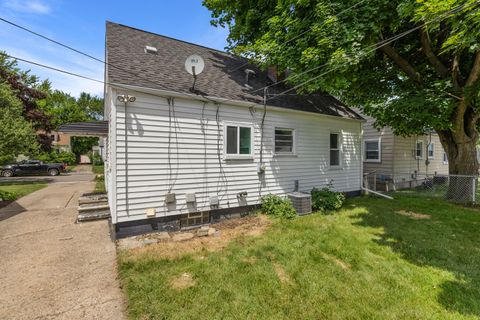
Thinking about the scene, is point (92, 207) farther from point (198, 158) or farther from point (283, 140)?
point (283, 140)

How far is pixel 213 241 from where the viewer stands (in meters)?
5.13

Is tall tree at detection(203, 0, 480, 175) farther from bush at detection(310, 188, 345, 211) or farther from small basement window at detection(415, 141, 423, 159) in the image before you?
small basement window at detection(415, 141, 423, 159)

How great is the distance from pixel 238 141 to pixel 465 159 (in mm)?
8513

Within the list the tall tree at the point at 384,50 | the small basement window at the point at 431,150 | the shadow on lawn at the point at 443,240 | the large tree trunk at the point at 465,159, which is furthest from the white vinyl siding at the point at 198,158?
the small basement window at the point at 431,150

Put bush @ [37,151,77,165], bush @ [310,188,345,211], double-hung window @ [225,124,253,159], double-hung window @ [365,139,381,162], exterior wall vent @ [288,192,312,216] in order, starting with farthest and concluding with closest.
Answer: bush @ [37,151,77,165], double-hung window @ [365,139,381,162], bush @ [310,188,345,211], exterior wall vent @ [288,192,312,216], double-hung window @ [225,124,253,159]

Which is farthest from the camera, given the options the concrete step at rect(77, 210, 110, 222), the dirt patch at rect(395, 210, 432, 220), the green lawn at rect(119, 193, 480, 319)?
the dirt patch at rect(395, 210, 432, 220)

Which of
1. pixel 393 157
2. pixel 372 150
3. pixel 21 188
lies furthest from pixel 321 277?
pixel 21 188

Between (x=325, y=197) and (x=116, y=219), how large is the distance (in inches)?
247

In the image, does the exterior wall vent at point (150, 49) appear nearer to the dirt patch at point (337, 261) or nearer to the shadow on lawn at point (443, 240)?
the dirt patch at point (337, 261)

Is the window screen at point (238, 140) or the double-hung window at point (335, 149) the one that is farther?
the double-hung window at point (335, 149)

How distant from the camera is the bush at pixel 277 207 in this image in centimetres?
690

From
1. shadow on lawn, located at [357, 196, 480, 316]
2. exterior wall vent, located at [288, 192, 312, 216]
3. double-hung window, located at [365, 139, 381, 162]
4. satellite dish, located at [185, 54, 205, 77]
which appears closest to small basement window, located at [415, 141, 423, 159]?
double-hung window, located at [365, 139, 381, 162]

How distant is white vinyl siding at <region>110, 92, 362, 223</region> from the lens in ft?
17.2

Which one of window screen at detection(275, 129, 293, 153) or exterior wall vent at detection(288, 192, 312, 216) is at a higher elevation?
window screen at detection(275, 129, 293, 153)
